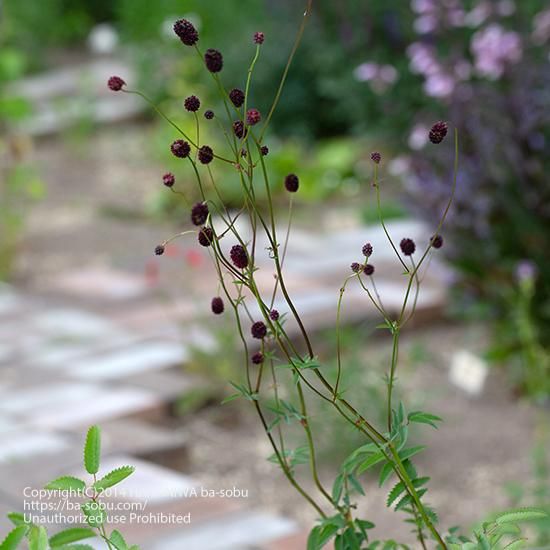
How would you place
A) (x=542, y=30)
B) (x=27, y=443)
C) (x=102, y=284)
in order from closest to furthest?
(x=27, y=443)
(x=102, y=284)
(x=542, y=30)

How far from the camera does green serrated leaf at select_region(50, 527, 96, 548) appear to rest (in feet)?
4.68

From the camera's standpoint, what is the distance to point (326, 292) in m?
4.48

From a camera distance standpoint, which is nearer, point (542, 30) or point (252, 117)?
point (252, 117)

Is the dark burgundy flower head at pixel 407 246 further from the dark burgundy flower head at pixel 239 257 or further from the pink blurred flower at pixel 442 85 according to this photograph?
the pink blurred flower at pixel 442 85

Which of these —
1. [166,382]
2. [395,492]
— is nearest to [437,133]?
[395,492]

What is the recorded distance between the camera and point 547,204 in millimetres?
3430

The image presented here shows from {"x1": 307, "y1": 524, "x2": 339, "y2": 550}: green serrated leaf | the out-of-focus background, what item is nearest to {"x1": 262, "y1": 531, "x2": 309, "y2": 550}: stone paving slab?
the out-of-focus background

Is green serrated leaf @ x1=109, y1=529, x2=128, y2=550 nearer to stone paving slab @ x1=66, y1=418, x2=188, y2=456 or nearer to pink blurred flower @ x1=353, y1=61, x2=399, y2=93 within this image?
stone paving slab @ x1=66, y1=418, x2=188, y2=456

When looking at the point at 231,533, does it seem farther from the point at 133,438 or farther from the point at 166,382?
the point at 166,382

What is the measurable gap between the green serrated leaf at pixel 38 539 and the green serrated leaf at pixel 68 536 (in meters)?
0.05

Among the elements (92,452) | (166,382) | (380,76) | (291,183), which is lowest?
(92,452)

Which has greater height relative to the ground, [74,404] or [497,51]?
[497,51]

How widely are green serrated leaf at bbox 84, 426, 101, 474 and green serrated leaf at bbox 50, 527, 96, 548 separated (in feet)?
0.27

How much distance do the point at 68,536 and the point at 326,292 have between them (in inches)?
121
